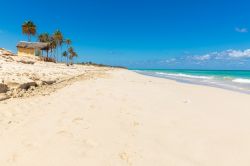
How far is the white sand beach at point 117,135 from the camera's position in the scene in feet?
9.31

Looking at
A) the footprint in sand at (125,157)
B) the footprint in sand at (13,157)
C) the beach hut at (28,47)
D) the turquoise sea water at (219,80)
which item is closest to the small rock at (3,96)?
the footprint in sand at (13,157)

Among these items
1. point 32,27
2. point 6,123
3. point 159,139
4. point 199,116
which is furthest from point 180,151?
point 32,27

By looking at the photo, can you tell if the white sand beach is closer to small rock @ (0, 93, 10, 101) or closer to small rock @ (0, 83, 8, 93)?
small rock @ (0, 93, 10, 101)

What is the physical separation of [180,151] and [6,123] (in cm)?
339

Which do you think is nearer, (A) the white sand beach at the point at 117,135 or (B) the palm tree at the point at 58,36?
(A) the white sand beach at the point at 117,135

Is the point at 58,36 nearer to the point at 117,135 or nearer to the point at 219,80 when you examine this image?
the point at 219,80

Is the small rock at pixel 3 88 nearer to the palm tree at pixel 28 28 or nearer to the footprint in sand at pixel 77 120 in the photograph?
the footprint in sand at pixel 77 120

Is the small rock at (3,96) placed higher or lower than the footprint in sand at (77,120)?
higher

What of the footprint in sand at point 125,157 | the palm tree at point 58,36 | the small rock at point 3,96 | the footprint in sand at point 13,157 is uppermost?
the palm tree at point 58,36

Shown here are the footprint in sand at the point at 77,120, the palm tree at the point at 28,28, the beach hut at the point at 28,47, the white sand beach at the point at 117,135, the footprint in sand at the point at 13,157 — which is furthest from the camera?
the palm tree at the point at 28,28

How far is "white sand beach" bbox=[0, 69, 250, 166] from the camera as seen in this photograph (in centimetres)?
284

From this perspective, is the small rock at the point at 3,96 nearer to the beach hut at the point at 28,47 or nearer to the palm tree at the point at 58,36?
the beach hut at the point at 28,47

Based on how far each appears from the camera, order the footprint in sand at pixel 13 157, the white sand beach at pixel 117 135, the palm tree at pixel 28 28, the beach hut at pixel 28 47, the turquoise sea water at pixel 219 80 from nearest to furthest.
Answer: the footprint in sand at pixel 13 157, the white sand beach at pixel 117 135, the turquoise sea water at pixel 219 80, the beach hut at pixel 28 47, the palm tree at pixel 28 28

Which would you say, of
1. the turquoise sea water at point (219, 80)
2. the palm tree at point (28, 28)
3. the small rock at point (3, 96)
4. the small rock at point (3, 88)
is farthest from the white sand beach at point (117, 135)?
the palm tree at point (28, 28)
